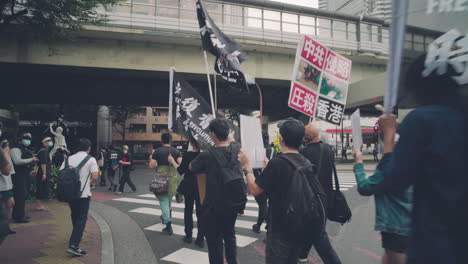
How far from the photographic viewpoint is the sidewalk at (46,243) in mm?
4125

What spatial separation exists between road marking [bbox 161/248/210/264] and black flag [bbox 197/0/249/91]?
103 inches

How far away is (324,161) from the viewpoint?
3590 millimetres

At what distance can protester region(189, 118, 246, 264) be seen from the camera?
3023 millimetres

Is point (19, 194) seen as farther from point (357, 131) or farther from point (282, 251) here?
point (357, 131)

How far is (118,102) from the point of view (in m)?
24.3

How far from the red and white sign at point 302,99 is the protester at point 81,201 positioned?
10.2 feet

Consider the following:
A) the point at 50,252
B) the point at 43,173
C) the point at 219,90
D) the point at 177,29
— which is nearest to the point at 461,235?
the point at 50,252

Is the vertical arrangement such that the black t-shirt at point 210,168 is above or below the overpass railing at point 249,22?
below

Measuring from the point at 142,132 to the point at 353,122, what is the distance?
5473cm

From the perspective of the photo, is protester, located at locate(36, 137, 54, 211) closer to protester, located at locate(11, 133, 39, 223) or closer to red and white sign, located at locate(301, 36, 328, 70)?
protester, located at locate(11, 133, 39, 223)

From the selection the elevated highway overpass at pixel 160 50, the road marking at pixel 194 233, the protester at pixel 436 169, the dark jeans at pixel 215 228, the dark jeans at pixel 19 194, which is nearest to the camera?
the protester at pixel 436 169

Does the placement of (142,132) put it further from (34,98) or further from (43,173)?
(43,173)

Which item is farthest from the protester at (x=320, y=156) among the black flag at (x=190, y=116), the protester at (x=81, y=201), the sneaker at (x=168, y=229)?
the protester at (x=81, y=201)

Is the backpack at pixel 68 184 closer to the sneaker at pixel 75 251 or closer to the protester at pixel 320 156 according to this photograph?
the sneaker at pixel 75 251
